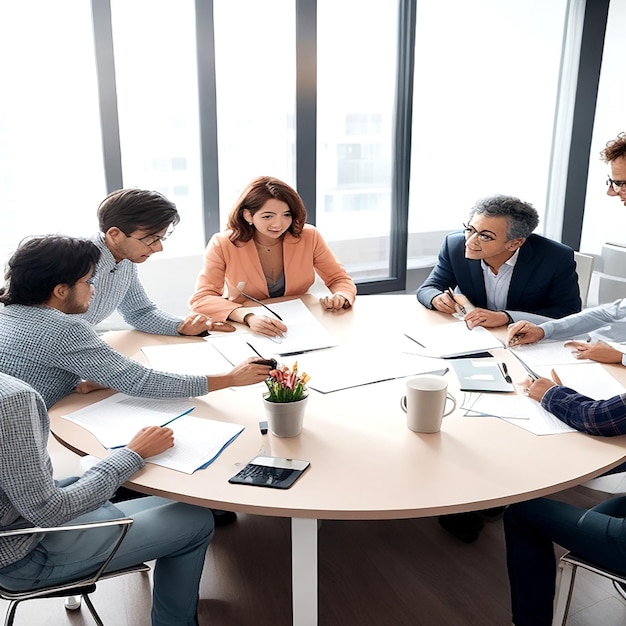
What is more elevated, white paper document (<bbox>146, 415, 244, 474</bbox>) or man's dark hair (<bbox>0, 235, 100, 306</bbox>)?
man's dark hair (<bbox>0, 235, 100, 306</bbox>)

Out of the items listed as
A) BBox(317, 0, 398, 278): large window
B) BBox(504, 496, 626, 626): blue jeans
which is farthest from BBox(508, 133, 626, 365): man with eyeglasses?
BBox(317, 0, 398, 278): large window

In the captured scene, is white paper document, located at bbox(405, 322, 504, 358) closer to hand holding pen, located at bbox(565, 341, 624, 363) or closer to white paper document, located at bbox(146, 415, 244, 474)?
hand holding pen, located at bbox(565, 341, 624, 363)

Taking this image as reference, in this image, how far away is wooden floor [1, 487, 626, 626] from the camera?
1.86m

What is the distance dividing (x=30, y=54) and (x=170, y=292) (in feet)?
4.38

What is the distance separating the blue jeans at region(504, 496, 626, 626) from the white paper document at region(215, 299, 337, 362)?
82 centimetres

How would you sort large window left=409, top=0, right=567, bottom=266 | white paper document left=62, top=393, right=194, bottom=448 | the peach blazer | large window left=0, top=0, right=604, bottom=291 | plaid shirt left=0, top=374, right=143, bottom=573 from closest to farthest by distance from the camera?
plaid shirt left=0, top=374, right=143, bottom=573
white paper document left=62, top=393, right=194, bottom=448
the peach blazer
large window left=0, top=0, right=604, bottom=291
large window left=409, top=0, right=567, bottom=266

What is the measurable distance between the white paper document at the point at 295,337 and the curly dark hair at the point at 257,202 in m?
0.42

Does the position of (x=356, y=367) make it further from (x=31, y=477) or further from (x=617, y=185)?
(x=617, y=185)

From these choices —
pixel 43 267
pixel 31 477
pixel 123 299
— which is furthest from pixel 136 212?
pixel 31 477

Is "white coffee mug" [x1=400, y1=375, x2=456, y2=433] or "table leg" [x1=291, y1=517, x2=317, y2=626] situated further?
"white coffee mug" [x1=400, y1=375, x2=456, y2=433]

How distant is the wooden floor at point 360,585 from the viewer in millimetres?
1858

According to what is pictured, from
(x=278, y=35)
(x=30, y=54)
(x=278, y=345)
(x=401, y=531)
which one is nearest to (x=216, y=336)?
(x=278, y=345)

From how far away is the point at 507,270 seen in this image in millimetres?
2537

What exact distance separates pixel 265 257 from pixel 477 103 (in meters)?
2.15
